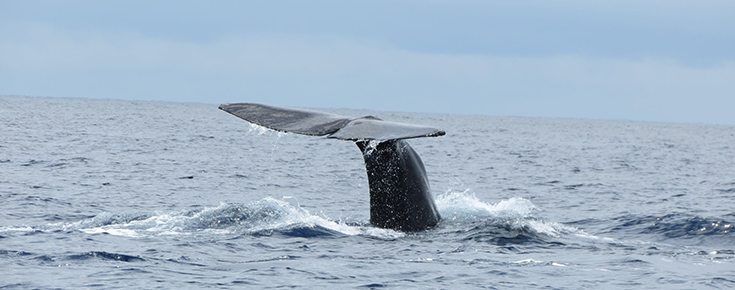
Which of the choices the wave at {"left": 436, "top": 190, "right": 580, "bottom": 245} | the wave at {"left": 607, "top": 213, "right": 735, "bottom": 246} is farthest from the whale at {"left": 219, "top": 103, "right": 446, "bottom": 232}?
the wave at {"left": 607, "top": 213, "right": 735, "bottom": 246}

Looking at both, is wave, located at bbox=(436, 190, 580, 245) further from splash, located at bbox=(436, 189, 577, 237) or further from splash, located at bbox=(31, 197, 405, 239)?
splash, located at bbox=(31, 197, 405, 239)

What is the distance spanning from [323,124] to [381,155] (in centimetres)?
87

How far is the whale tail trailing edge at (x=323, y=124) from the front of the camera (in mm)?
7648

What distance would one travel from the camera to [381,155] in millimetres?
8977

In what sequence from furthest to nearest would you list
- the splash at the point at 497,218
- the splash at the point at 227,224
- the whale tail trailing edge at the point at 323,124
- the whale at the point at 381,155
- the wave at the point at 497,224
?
the splash at the point at 497,218 → the splash at the point at 227,224 → the wave at the point at 497,224 → the whale at the point at 381,155 → the whale tail trailing edge at the point at 323,124

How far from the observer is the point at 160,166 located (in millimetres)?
23562

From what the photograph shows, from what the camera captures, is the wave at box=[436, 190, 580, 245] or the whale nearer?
the whale

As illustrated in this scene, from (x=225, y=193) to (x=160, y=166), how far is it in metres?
6.72

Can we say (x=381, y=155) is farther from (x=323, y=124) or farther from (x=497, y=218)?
(x=497, y=218)

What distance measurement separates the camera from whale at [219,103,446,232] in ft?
26.5

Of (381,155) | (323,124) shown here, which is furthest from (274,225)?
(323,124)

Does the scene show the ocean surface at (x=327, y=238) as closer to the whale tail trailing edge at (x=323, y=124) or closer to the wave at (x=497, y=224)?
the wave at (x=497, y=224)

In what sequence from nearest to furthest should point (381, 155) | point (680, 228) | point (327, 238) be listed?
point (381, 155)
point (327, 238)
point (680, 228)

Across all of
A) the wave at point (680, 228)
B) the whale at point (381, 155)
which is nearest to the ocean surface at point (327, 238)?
the wave at point (680, 228)
